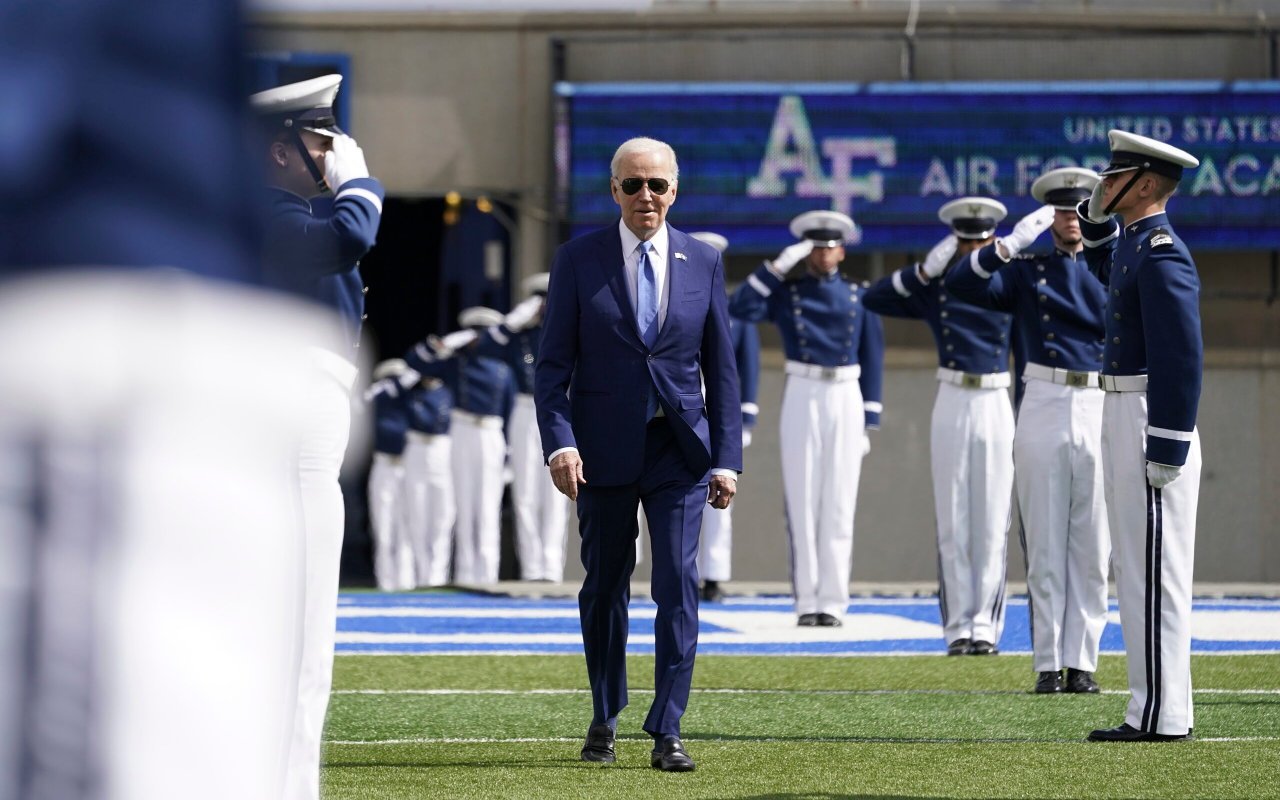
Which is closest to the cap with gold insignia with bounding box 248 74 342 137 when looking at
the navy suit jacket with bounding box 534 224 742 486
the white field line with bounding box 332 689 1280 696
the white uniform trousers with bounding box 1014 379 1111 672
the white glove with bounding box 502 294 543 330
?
the navy suit jacket with bounding box 534 224 742 486

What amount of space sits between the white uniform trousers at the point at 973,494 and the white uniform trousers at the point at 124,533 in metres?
9.24

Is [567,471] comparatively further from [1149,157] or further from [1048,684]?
[1048,684]

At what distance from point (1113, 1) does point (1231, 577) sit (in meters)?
5.18

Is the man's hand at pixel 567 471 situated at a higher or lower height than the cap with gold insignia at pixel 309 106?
lower

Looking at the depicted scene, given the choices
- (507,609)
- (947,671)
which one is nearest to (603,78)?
(507,609)

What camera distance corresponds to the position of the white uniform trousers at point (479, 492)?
65.7 feet

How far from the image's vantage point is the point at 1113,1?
19.0 meters

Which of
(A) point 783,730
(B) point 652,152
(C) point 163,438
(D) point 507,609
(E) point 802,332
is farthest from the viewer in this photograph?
(D) point 507,609

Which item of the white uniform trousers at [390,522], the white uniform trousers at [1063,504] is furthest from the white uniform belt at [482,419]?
the white uniform trousers at [1063,504]

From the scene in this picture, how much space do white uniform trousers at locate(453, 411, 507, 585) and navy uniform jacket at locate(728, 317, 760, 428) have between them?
5.63 meters

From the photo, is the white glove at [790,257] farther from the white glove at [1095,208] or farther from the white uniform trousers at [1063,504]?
the white glove at [1095,208]

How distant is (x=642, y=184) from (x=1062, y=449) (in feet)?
9.58

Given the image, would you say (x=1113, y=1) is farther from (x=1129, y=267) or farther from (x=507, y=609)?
(x=1129, y=267)

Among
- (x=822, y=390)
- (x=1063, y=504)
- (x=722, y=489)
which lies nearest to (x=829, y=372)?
(x=822, y=390)
